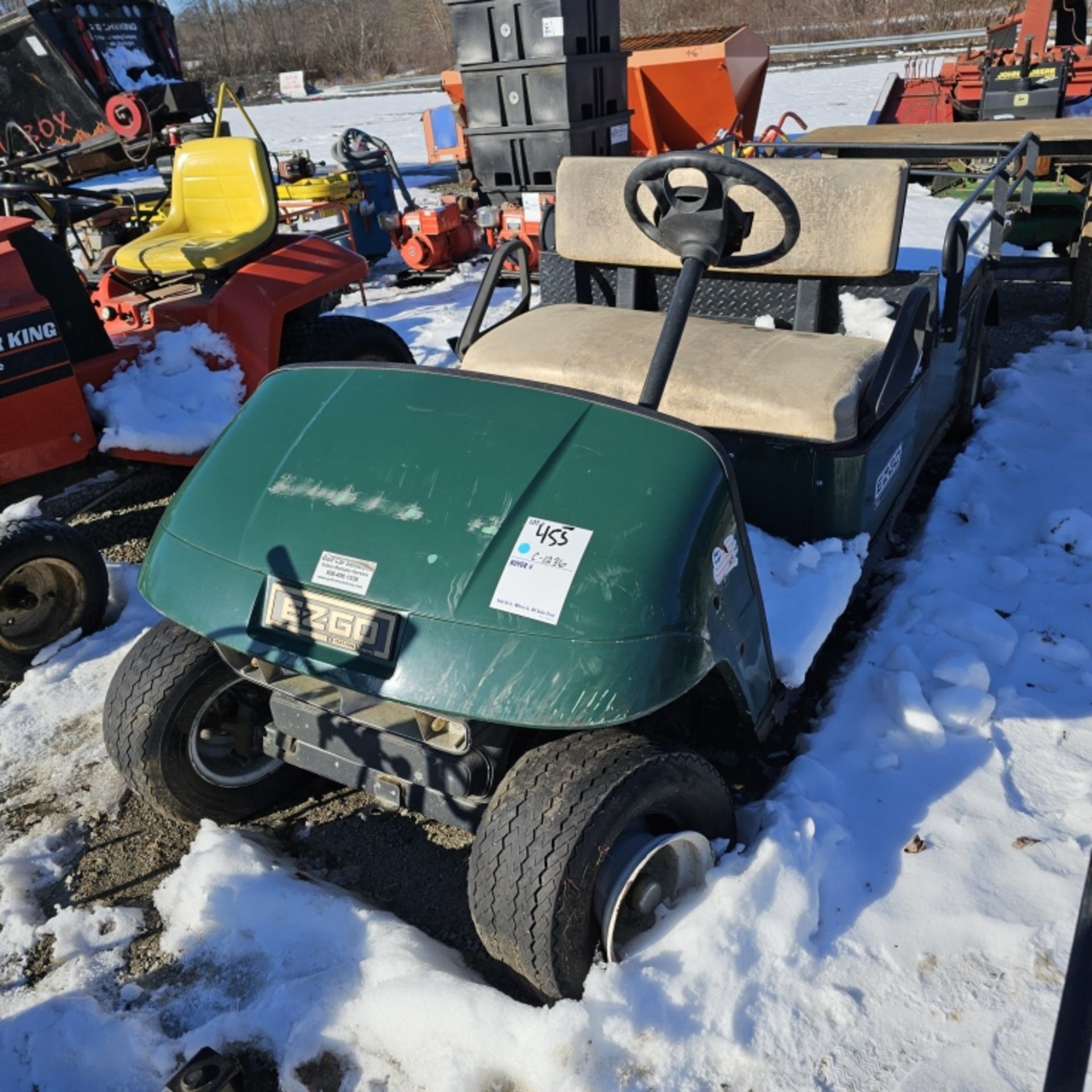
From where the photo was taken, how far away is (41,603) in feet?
10.5

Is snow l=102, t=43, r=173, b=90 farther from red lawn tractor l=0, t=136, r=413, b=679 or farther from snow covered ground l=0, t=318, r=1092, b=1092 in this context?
snow covered ground l=0, t=318, r=1092, b=1092

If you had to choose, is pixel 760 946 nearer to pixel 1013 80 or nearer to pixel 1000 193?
pixel 1000 193

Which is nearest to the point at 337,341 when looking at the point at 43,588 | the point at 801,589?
the point at 43,588

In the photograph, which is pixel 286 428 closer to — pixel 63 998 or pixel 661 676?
pixel 661 676

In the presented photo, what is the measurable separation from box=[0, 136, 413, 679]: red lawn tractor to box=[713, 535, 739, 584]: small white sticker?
2253 millimetres

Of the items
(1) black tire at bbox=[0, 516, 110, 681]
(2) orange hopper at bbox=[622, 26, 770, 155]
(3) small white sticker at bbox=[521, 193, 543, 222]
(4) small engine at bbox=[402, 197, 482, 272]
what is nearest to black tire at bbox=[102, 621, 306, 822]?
(1) black tire at bbox=[0, 516, 110, 681]

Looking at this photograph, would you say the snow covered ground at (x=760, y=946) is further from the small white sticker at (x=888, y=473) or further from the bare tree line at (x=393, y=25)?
the bare tree line at (x=393, y=25)

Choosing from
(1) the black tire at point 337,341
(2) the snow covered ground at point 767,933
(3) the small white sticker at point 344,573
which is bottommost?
(2) the snow covered ground at point 767,933

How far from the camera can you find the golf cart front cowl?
67.6 inches

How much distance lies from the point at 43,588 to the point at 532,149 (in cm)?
495

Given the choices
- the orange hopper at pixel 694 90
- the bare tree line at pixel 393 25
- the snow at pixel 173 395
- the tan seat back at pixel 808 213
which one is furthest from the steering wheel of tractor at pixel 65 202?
the bare tree line at pixel 393 25

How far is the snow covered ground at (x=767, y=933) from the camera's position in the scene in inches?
69.6

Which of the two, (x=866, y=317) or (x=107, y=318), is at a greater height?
(x=866, y=317)

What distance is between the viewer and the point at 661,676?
1708 millimetres
